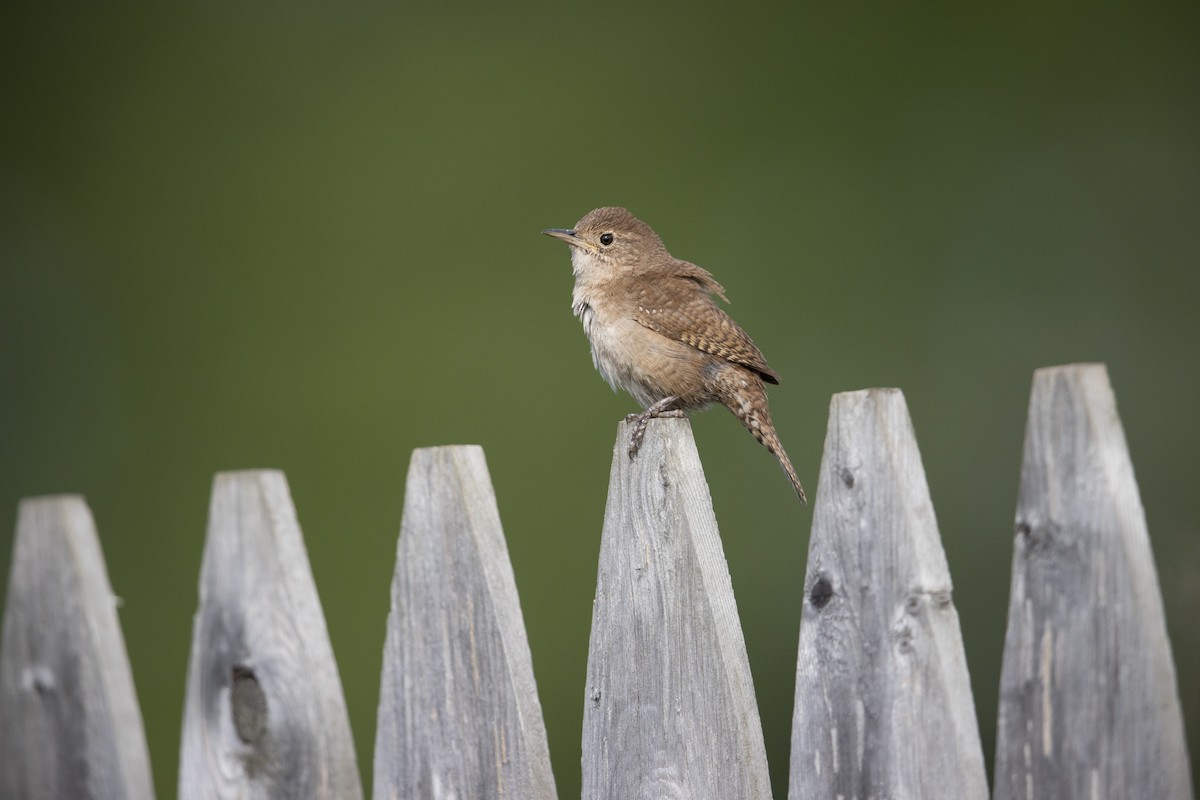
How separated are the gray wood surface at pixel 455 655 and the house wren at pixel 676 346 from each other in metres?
1.69

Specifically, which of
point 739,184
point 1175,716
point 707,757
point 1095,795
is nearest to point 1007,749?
point 1095,795

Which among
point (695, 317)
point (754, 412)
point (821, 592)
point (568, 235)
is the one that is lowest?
point (821, 592)

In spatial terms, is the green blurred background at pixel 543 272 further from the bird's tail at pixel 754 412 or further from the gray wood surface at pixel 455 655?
the gray wood surface at pixel 455 655

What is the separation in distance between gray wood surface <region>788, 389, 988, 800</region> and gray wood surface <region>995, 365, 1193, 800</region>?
9 cm

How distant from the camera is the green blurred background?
14.7 ft

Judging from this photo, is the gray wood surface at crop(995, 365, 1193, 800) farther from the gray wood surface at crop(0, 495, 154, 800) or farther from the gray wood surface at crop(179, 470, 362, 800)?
the gray wood surface at crop(0, 495, 154, 800)

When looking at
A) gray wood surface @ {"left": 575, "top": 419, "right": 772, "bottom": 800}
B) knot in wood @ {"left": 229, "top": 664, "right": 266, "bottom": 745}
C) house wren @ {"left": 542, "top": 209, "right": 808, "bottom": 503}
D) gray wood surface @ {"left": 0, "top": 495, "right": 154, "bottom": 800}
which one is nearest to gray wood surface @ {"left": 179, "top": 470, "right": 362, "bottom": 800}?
knot in wood @ {"left": 229, "top": 664, "right": 266, "bottom": 745}

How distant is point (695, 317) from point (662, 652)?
2032mm

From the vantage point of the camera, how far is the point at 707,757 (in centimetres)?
205

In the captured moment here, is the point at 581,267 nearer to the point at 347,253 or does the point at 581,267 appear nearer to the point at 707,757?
the point at 347,253

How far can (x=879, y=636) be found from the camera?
1911 millimetres

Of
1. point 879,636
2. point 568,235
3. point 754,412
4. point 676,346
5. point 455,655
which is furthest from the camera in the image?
point 568,235

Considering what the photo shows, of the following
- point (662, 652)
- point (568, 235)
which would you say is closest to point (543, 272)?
point (568, 235)

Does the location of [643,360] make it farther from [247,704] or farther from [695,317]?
[247,704]
